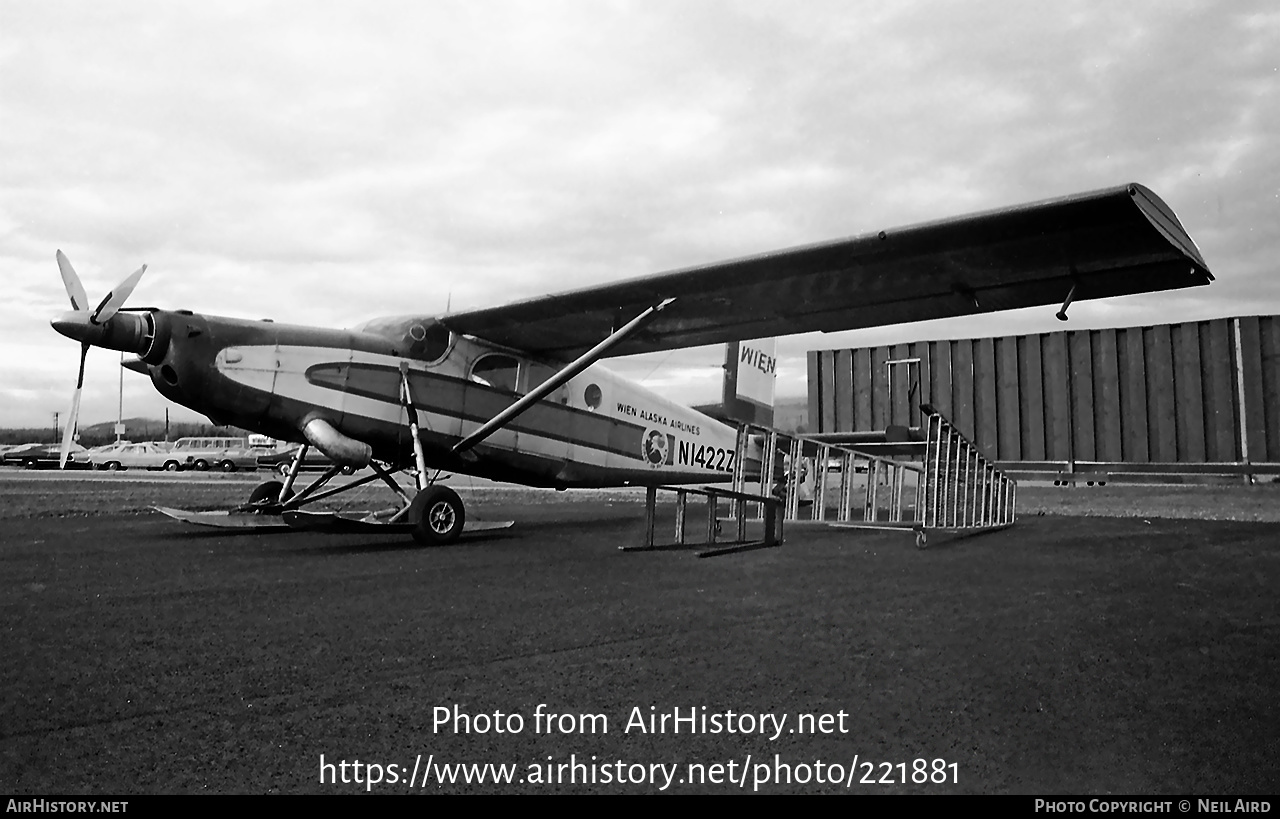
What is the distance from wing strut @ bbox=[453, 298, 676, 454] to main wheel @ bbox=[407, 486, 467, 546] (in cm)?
94

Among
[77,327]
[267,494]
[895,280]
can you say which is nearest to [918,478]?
[895,280]

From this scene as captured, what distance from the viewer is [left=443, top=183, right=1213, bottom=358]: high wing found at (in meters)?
5.71

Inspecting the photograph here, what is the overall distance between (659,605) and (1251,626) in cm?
304

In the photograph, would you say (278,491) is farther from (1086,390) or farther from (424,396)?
(1086,390)

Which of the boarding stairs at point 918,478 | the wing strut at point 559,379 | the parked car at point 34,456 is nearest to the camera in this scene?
the boarding stairs at point 918,478

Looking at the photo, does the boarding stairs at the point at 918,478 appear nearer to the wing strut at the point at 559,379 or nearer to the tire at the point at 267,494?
the wing strut at the point at 559,379

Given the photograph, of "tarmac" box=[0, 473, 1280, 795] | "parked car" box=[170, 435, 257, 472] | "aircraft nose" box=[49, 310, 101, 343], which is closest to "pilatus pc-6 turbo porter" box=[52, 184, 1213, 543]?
"aircraft nose" box=[49, 310, 101, 343]

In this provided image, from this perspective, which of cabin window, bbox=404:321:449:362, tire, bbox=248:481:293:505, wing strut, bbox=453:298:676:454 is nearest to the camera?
wing strut, bbox=453:298:676:454

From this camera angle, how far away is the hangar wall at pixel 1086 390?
1647cm

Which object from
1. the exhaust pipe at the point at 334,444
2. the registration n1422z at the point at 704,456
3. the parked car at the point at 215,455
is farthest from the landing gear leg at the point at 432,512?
the parked car at the point at 215,455

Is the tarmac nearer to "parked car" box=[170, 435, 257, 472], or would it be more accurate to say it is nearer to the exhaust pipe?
the exhaust pipe

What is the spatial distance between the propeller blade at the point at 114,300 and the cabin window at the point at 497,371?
11.7 ft

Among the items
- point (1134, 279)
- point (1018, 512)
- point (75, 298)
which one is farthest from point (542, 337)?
point (1018, 512)

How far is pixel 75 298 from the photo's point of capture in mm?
7980
